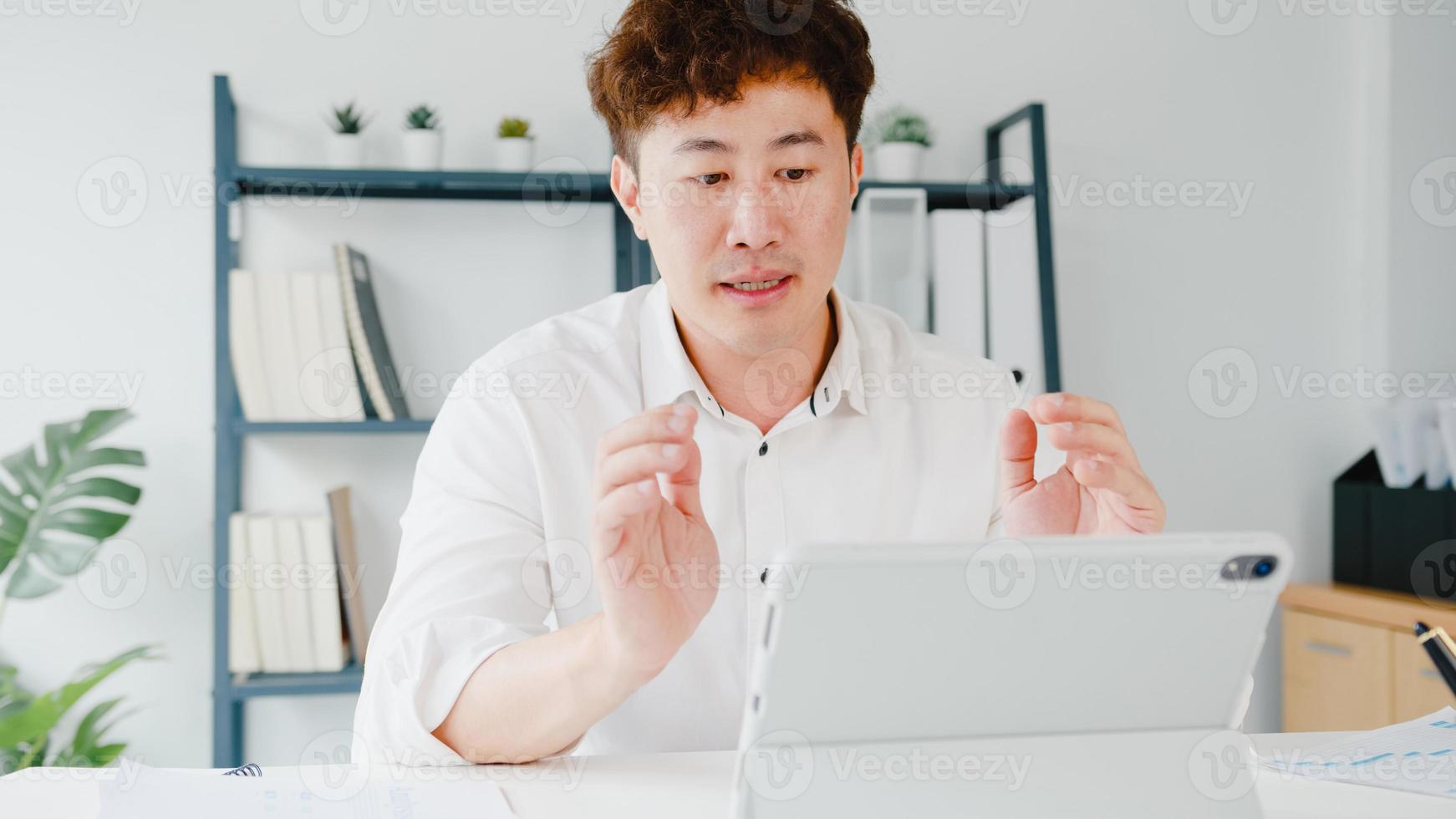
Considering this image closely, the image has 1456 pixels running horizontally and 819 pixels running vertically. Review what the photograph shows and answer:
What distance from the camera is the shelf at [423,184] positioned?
A: 215 centimetres

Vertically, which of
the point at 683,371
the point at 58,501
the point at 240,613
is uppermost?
the point at 683,371

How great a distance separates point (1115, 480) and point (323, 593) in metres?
1.58

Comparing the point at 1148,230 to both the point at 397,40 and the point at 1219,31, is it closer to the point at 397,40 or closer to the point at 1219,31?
the point at 1219,31

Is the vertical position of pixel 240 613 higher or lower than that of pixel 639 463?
lower

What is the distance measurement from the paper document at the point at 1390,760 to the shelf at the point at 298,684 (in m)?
1.60

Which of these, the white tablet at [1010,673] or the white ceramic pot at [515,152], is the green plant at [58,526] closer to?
the white ceramic pot at [515,152]

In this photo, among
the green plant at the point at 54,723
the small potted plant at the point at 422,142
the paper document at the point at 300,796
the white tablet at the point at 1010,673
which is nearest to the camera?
the white tablet at the point at 1010,673

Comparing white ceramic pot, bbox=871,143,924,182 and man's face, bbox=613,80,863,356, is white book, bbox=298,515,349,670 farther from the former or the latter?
white ceramic pot, bbox=871,143,924,182

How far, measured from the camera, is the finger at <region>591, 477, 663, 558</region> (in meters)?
0.86

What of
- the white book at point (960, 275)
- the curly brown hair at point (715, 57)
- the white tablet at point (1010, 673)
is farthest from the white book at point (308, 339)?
the white tablet at point (1010, 673)

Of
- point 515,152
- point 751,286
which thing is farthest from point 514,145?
point 751,286

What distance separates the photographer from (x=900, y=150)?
2338mm

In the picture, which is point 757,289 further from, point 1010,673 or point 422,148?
point 422,148

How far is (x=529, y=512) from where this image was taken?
52.2 inches
